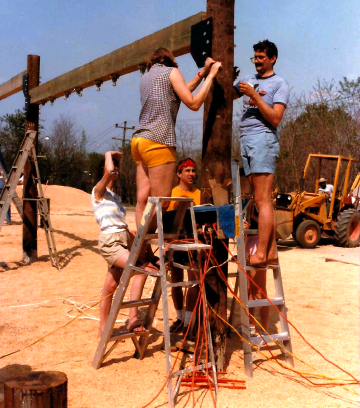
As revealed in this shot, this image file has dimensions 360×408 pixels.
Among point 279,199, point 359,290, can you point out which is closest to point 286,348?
point 359,290

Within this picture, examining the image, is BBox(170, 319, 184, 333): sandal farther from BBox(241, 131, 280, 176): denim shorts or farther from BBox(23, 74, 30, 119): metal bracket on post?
BBox(23, 74, 30, 119): metal bracket on post

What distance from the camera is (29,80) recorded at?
366 inches

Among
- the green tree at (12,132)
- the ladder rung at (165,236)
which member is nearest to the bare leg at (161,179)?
the ladder rung at (165,236)

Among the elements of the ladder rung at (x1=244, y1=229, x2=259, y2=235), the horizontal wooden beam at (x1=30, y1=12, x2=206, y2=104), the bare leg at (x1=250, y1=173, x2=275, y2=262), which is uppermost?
the horizontal wooden beam at (x1=30, y1=12, x2=206, y2=104)

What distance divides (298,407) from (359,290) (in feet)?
14.4

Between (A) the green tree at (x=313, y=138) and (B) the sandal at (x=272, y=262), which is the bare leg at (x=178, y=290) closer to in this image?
(B) the sandal at (x=272, y=262)

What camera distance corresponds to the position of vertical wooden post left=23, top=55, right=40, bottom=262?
9.14 meters

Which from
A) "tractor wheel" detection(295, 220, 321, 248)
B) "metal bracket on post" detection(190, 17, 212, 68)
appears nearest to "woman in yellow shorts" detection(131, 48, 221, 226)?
"metal bracket on post" detection(190, 17, 212, 68)

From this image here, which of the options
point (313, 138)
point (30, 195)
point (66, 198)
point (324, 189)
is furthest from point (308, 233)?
point (66, 198)

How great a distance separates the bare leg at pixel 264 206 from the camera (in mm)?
3908

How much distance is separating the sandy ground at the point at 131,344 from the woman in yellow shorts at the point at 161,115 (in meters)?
1.51

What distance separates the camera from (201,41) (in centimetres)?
411

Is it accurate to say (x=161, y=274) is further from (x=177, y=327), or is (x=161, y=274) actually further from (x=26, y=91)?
(x=26, y=91)

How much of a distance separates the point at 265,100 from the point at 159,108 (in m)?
0.90
